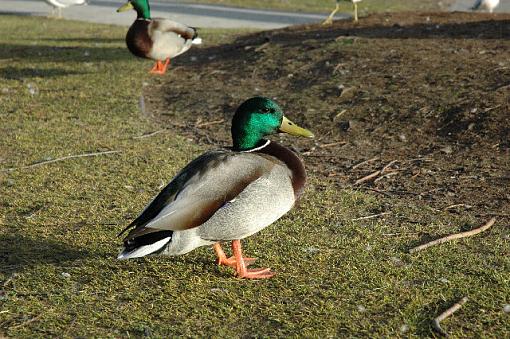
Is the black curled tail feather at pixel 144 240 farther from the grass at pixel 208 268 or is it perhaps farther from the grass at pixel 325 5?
the grass at pixel 325 5

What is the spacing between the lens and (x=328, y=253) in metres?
4.24

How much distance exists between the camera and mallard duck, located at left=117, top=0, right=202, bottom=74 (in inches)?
351

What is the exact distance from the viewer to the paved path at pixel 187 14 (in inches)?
599

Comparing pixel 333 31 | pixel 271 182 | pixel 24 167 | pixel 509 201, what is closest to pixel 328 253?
pixel 271 182

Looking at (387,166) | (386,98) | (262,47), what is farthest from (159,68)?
(387,166)

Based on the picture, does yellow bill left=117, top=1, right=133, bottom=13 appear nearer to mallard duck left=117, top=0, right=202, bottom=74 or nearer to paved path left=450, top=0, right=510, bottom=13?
mallard duck left=117, top=0, right=202, bottom=74

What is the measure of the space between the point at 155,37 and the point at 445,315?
6333mm

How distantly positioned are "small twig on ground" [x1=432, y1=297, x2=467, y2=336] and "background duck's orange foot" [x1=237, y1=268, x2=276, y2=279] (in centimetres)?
91

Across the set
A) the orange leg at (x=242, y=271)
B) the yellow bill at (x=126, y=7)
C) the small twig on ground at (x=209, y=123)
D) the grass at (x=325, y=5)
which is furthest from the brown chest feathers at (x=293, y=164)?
the grass at (x=325, y=5)

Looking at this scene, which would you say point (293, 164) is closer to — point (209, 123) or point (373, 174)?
point (373, 174)

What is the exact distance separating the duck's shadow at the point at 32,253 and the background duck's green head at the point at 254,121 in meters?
1.05

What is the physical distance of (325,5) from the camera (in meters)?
18.2

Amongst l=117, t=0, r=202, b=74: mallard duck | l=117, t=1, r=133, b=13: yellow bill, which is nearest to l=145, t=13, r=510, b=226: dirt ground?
l=117, t=0, r=202, b=74: mallard duck

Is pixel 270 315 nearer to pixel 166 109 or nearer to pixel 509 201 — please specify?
pixel 509 201
